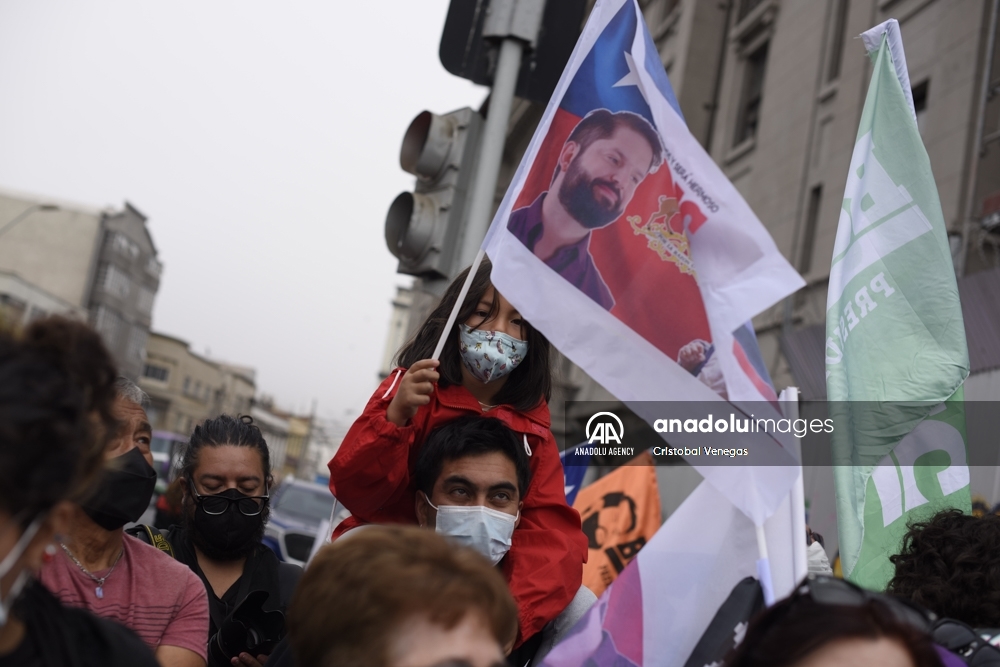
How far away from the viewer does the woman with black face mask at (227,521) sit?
344cm

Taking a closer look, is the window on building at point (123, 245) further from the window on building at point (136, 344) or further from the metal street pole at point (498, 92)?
the metal street pole at point (498, 92)

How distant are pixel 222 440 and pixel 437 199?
1.62m

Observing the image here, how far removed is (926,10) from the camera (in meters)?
14.3

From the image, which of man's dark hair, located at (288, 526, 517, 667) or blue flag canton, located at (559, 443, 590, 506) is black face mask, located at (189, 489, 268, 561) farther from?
blue flag canton, located at (559, 443, 590, 506)

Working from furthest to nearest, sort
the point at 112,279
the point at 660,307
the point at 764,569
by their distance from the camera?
the point at 112,279 → the point at 660,307 → the point at 764,569

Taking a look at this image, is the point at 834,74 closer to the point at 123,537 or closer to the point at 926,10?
the point at 926,10

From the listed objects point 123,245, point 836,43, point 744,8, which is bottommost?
point 123,245

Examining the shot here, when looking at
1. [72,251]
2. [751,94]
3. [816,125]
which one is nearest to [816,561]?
[816,125]

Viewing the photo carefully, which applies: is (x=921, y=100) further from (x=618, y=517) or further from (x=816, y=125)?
(x=618, y=517)

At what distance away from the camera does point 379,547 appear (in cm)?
167

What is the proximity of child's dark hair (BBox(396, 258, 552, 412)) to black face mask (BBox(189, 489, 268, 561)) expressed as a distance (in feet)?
2.44

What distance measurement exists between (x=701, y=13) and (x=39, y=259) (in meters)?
60.3

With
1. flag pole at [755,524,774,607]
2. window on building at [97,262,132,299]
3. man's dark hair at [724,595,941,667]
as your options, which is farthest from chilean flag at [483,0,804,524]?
window on building at [97,262,132,299]

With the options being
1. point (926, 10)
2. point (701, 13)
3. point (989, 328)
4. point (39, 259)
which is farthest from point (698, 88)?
point (39, 259)
